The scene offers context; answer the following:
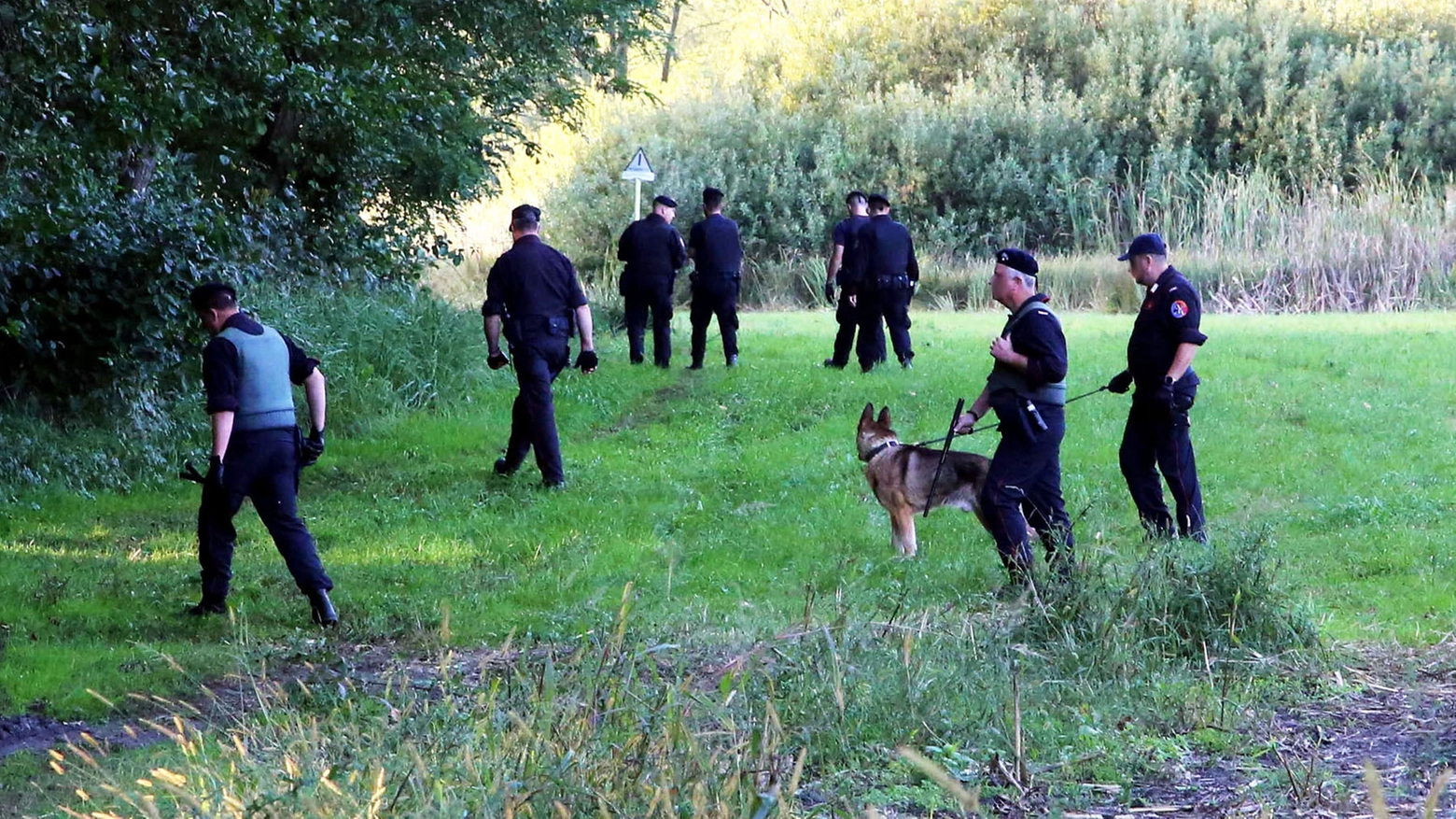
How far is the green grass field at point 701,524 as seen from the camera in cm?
878

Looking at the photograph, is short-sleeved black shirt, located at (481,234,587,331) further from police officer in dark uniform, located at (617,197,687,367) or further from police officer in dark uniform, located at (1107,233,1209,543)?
police officer in dark uniform, located at (617,197,687,367)

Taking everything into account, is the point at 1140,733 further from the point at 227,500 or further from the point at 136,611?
the point at 136,611

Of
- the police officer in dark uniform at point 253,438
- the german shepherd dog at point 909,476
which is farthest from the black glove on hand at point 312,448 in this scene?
the german shepherd dog at point 909,476

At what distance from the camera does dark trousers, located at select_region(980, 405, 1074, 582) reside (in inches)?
343

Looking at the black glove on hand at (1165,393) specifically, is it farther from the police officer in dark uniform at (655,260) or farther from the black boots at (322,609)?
the police officer in dark uniform at (655,260)

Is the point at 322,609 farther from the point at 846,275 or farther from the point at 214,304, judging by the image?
the point at 846,275

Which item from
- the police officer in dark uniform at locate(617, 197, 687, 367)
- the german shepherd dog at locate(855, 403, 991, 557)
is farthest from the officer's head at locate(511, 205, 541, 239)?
the police officer in dark uniform at locate(617, 197, 687, 367)

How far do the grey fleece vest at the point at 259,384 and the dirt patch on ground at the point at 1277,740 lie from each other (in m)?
1.45

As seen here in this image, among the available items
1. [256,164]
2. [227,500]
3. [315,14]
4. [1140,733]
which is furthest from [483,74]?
[1140,733]

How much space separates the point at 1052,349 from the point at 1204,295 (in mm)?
19270

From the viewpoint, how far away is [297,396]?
1574 centimetres

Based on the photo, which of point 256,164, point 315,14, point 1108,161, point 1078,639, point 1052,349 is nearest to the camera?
point 1078,639

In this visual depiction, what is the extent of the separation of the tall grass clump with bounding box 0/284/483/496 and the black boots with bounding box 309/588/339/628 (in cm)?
453

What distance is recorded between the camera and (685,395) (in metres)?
17.8
